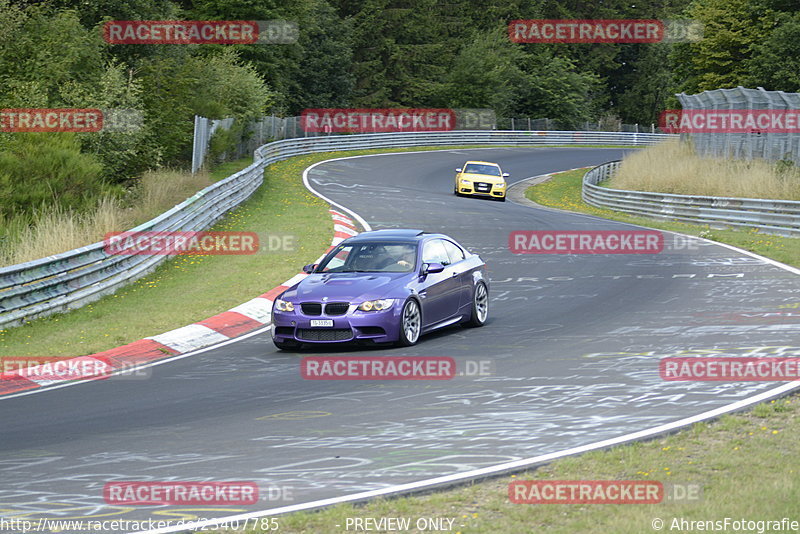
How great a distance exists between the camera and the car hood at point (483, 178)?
39438 millimetres

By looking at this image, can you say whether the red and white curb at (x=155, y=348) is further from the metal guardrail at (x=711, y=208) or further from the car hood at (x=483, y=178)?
the car hood at (x=483, y=178)

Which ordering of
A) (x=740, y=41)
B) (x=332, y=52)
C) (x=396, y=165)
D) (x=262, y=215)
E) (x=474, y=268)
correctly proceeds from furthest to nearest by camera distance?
(x=332, y=52) < (x=740, y=41) < (x=396, y=165) < (x=262, y=215) < (x=474, y=268)

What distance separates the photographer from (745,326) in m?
13.5

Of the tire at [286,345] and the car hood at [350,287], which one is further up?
the car hood at [350,287]

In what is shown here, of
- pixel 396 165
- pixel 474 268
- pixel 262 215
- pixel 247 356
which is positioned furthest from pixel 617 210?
pixel 247 356

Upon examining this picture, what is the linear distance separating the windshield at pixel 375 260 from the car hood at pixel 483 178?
83.7ft

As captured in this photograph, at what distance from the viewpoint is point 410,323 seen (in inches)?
508

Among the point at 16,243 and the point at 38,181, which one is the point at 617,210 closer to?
the point at 38,181

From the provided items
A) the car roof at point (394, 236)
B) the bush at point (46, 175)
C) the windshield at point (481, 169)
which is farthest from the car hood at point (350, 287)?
the windshield at point (481, 169)

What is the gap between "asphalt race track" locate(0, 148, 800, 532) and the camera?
24.0 feet

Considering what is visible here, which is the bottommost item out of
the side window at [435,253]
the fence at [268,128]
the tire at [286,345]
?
the tire at [286,345]

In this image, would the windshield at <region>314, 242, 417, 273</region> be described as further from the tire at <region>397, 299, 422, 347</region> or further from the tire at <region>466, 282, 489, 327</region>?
the tire at <region>466, 282, 489, 327</region>

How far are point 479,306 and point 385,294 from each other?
2202 millimetres

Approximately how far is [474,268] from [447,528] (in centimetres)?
894
